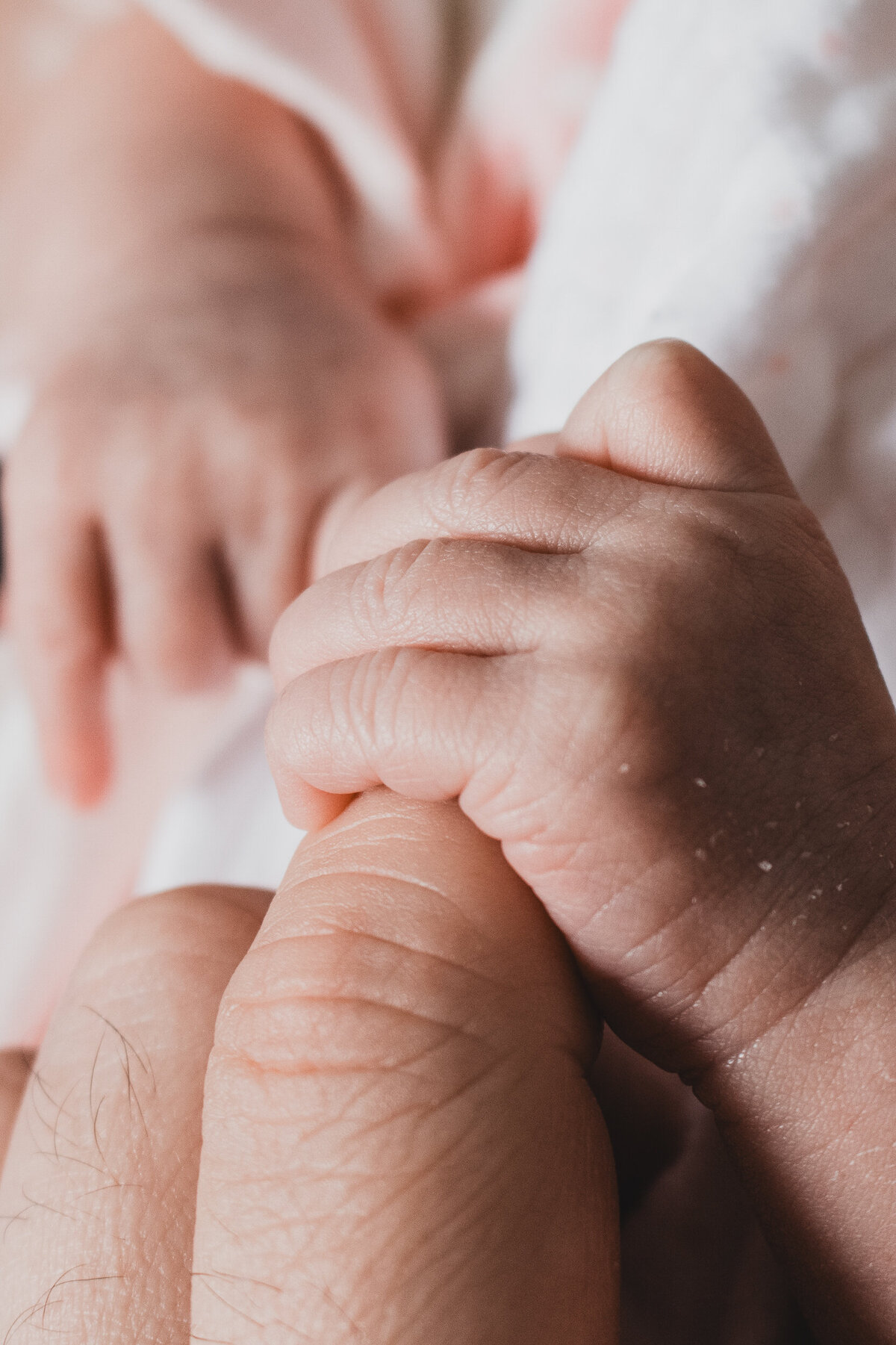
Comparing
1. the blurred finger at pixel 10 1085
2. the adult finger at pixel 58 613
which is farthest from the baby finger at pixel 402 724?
the adult finger at pixel 58 613

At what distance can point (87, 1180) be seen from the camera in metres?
0.43

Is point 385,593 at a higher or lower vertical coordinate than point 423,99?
lower

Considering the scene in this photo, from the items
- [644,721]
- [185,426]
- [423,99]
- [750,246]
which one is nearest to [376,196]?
[423,99]

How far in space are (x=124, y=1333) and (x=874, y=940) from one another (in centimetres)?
30

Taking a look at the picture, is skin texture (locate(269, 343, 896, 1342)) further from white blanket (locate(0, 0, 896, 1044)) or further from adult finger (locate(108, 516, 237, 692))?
adult finger (locate(108, 516, 237, 692))

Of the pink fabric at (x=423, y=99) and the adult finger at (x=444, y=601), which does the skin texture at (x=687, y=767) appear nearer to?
the adult finger at (x=444, y=601)

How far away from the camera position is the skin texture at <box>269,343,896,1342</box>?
36cm

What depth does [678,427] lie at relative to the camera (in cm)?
43

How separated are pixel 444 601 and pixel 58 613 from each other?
45cm

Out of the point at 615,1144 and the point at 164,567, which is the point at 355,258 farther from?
the point at 615,1144

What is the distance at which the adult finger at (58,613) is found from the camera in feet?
2.46

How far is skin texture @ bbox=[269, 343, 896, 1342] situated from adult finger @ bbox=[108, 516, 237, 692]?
0.35 m

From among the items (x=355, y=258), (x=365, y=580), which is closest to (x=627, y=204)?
(x=355, y=258)

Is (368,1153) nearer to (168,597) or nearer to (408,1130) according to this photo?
(408,1130)
